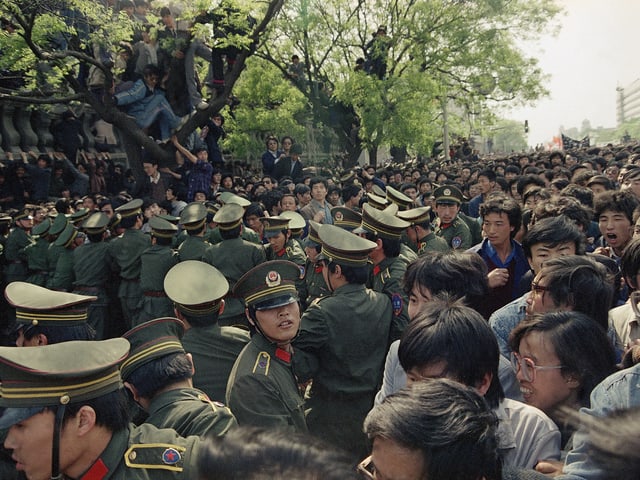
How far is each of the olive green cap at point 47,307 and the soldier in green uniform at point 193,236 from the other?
288cm

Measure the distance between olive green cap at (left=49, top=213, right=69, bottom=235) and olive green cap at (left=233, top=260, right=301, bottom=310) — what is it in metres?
5.82

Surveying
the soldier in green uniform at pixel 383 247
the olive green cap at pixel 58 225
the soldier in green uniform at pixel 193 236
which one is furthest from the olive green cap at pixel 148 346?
the olive green cap at pixel 58 225

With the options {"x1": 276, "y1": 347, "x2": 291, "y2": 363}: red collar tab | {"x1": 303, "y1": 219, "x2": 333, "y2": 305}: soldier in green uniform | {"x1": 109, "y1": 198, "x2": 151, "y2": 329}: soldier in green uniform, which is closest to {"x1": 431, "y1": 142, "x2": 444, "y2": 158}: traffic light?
{"x1": 109, "y1": 198, "x2": 151, "y2": 329}: soldier in green uniform

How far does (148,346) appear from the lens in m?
2.52

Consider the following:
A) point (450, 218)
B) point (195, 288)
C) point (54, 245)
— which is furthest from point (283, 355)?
point (54, 245)

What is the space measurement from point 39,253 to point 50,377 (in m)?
6.95

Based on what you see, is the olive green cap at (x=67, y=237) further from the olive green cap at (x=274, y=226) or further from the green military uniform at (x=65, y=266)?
the olive green cap at (x=274, y=226)

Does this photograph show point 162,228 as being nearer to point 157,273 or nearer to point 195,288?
point 157,273

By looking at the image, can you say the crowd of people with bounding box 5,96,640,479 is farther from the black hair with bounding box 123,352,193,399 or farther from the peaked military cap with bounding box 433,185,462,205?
the peaked military cap with bounding box 433,185,462,205

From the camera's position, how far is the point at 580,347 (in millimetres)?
2131

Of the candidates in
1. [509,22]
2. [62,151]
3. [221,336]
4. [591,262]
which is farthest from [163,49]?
[509,22]

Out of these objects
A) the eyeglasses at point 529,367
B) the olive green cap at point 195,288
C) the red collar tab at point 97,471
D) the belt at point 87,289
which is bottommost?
the belt at point 87,289

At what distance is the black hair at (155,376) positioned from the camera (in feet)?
8.07

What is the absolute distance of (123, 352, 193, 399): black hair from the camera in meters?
2.46
